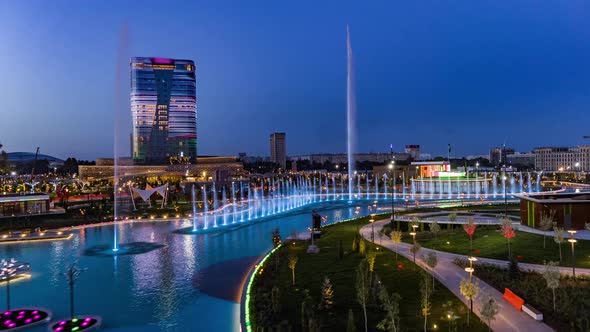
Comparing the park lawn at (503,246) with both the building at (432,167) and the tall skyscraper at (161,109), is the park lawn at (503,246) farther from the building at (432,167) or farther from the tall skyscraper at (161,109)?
the tall skyscraper at (161,109)

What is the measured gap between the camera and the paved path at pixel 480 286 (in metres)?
12.5

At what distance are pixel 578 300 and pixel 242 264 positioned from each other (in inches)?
566

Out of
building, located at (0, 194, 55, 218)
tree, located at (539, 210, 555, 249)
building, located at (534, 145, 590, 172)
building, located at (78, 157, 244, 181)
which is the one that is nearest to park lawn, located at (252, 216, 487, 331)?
tree, located at (539, 210, 555, 249)

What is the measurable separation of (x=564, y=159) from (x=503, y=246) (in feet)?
502

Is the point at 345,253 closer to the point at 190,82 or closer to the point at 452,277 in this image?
the point at 452,277

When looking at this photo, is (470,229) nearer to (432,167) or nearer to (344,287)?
(344,287)

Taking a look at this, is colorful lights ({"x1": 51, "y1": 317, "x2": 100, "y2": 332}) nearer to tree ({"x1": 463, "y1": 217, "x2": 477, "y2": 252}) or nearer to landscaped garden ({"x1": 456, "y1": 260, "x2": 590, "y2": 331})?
landscaped garden ({"x1": 456, "y1": 260, "x2": 590, "y2": 331})

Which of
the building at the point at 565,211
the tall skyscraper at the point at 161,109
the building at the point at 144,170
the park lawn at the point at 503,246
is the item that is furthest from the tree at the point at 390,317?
the tall skyscraper at the point at 161,109

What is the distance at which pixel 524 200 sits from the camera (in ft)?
93.2

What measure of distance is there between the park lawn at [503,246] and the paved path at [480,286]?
150 centimetres

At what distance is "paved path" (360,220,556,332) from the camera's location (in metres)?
12.5

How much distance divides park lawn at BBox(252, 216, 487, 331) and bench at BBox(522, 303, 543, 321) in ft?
4.90

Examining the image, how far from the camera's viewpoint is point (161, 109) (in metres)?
121

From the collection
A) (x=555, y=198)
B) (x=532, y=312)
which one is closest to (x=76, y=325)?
(x=532, y=312)
